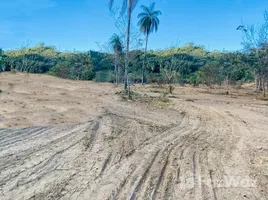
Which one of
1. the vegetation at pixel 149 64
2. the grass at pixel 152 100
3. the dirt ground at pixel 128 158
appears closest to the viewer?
the dirt ground at pixel 128 158

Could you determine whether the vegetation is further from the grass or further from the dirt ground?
the dirt ground

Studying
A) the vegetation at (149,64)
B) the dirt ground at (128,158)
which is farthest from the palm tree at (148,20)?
the dirt ground at (128,158)

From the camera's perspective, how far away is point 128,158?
19.4 ft

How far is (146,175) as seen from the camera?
5023 millimetres

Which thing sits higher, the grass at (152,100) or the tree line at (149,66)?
the tree line at (149,66)

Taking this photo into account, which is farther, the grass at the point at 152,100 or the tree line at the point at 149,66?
the tree line at the point at 149,66

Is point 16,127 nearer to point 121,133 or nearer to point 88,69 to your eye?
point 121,133

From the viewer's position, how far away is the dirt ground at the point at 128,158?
14.5 ft

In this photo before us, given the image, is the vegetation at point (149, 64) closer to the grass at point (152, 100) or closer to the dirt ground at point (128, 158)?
the grass at point (152, 100)

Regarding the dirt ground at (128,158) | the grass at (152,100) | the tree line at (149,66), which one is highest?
the tree line at (149,66)

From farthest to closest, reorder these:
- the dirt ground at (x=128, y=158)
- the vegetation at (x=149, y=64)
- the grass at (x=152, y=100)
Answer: the vegetation at (x=149, y=64) → the grass at (x=152, y=100) → the dirt ground at (x=128, y=158)

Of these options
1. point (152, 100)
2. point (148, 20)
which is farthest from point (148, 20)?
point (152, 100)

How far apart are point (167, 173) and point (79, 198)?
168cm

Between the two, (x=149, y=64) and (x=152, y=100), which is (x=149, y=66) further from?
(x=152, y=100)
